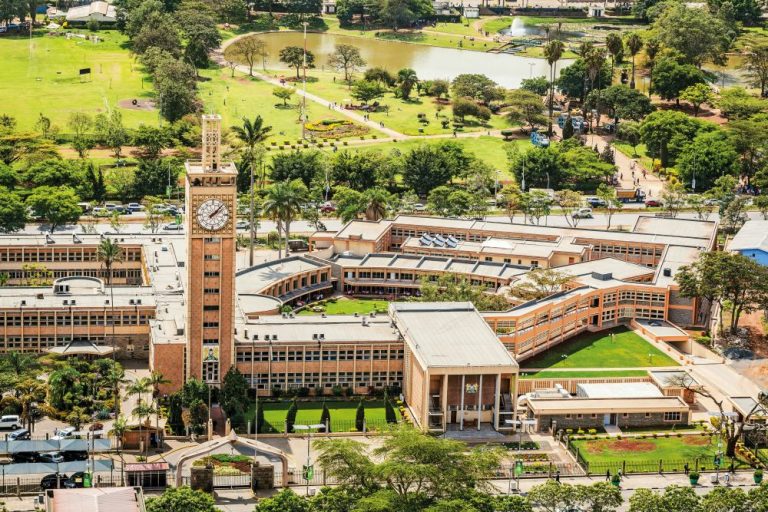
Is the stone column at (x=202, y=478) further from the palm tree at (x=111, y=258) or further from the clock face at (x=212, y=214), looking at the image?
the palm tree at (x=111, y=258)

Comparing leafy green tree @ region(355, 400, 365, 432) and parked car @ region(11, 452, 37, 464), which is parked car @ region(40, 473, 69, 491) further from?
leafy green tree @ region(355, 400, 365, 432)

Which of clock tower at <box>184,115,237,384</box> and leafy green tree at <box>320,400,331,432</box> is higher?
clock tower at <box>184,115,237,384</box>

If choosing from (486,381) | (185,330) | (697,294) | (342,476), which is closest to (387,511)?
(342,476)

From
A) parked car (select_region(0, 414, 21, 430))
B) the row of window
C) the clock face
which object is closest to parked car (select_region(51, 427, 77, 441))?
parked car (select_region(0, 414, 21, 430))

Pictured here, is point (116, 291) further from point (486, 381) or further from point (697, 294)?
point (697, 294)

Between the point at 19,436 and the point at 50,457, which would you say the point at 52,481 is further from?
the point at 19,436

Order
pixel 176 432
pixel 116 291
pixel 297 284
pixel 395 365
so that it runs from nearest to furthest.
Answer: pixel 176 432 → pixel 395 365 → pixel 116 291 → pixel 297 284

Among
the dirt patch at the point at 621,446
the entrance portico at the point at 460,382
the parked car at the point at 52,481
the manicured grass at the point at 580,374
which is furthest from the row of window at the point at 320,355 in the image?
the parked car at the point at 52,481
